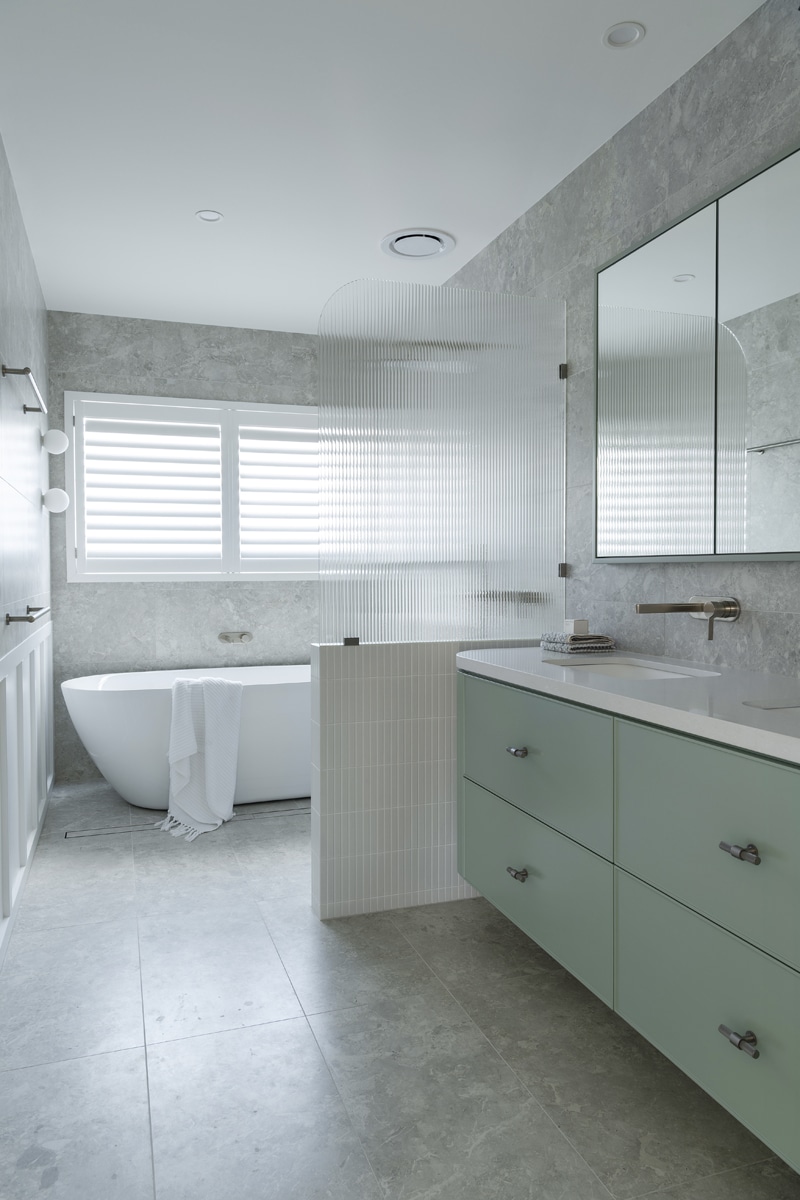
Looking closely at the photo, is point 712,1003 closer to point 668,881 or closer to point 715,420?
point 668,881

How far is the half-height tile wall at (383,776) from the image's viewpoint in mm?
2635

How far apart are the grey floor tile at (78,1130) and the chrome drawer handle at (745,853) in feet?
3.92

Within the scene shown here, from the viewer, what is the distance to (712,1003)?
1439 millimetres

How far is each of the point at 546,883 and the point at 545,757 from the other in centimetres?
31

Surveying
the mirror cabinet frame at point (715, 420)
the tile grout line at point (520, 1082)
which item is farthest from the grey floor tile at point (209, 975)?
the mirror cabinet frame at point (715, 420)

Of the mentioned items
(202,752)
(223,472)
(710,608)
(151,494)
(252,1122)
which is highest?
(223,472)

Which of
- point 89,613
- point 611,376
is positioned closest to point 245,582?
point 89,613

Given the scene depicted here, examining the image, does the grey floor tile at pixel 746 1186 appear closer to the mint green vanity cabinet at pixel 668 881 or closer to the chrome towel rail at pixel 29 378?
the mint green vanity cabinet at pixel 668 881

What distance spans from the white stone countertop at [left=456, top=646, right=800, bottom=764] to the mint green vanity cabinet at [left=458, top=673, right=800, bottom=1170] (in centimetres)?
3

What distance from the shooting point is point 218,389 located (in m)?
4.66

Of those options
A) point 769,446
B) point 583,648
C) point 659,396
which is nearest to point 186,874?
point 583,648

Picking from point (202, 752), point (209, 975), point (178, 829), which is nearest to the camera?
point (209, 975)

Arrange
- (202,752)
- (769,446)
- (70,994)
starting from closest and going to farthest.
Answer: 1. (769,446)
2. (70,994)
3. (202,752)

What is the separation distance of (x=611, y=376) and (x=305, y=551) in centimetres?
265
